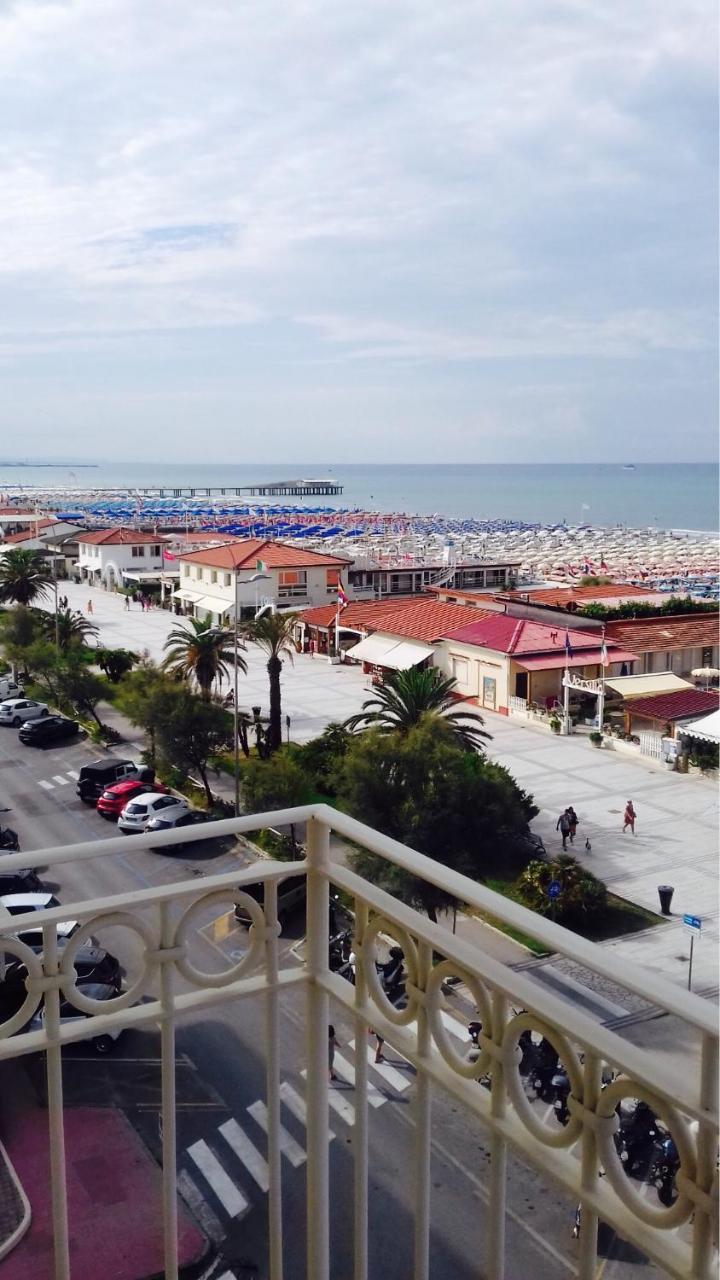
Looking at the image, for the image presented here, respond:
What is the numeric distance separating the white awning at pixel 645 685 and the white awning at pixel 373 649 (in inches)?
294

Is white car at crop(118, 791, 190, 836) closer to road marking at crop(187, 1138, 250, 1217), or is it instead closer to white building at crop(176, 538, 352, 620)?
road marking at crop(187, 1138, 250, 1217)

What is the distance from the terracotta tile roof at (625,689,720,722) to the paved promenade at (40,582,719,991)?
150cm

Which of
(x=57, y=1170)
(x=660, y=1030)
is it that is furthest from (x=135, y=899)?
(x=660, y=1030)

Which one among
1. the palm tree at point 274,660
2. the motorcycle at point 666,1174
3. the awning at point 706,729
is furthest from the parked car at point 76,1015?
the awning at point 706,729

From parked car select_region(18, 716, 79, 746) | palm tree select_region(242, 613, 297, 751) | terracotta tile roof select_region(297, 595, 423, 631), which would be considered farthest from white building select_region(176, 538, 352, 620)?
palm tree select_region(242, 613, 297, 751)

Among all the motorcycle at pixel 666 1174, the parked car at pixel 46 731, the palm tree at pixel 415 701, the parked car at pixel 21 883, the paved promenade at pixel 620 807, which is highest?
the motorcycle at pixel 666 1174

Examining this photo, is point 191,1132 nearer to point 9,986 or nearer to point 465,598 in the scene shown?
point 9,986

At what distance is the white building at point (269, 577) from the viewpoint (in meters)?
42.2

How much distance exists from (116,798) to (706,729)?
1271 cm

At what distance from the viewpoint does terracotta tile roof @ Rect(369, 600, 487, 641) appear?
32844 millimetres

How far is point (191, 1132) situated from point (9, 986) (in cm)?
600

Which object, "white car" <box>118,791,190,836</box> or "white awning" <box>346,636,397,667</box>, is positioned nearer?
"white car" <box>118,791,190,836</box>

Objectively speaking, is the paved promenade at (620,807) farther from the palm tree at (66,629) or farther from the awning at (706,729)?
the palm tree at (66,629)

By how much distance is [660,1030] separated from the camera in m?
2.91
